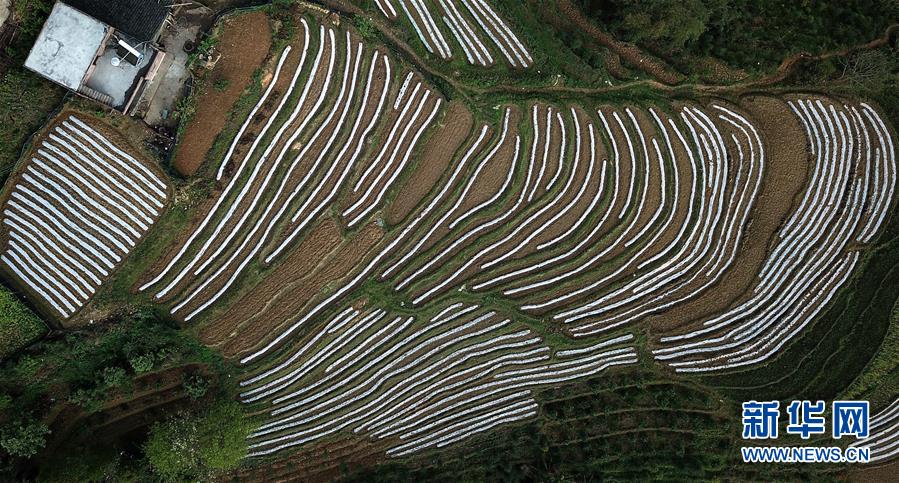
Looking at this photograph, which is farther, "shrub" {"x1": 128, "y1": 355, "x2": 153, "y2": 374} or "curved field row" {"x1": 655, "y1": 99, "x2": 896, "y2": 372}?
"curved field row" {"x1": 655, "y1": 99, "x2": 896, "y2": 372}

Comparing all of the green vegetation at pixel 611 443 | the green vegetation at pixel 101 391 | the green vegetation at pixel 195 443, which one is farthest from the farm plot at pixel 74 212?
the green vegetation at pixel 611 443

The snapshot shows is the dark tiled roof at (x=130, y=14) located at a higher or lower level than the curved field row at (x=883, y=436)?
higher

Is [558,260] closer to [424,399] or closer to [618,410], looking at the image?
[618,410]

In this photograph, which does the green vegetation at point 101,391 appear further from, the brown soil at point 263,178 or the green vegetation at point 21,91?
the green vegetation at point 21,91

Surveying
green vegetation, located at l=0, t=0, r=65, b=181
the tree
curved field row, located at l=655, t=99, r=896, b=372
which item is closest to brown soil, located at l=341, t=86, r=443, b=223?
green vegetation, located at l=0, t=0, r=65, b=181

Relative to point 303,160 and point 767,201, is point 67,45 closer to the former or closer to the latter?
point 303,160

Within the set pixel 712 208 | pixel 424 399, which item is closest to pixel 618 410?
pixel 424 399

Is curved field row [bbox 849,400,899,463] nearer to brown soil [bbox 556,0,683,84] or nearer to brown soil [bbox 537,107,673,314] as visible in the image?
brown soil [bbox 537,107,673,314]
